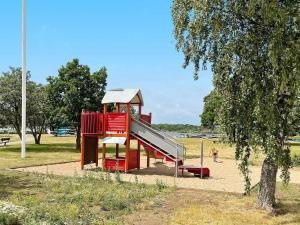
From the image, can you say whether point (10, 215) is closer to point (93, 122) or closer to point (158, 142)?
point (158, 142)

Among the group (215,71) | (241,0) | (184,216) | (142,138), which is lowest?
(184,216)

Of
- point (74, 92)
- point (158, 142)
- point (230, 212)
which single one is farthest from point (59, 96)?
point (230, 212)

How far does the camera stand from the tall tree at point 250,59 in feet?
32.7

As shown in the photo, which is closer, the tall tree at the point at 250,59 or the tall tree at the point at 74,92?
the tall tree at the point at 250,59

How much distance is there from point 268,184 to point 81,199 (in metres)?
5.44

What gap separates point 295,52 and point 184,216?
4.86 m

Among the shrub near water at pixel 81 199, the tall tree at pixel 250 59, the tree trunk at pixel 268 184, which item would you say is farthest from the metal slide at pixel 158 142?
the tall tree at pixel 250 59

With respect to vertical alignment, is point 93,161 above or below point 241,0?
below

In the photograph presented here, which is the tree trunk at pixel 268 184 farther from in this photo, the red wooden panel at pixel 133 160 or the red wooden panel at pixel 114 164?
the red wooden panel at pixel 133 160

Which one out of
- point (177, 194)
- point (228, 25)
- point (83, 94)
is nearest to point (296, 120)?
point (228, 25)

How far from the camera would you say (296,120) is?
10.8 meters

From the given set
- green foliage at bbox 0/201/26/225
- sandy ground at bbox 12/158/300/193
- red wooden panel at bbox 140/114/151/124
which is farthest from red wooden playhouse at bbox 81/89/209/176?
green foliage at bbox 0/201/26/225

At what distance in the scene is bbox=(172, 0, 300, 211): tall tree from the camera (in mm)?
9961

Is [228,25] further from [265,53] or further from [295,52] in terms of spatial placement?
[295,52]
